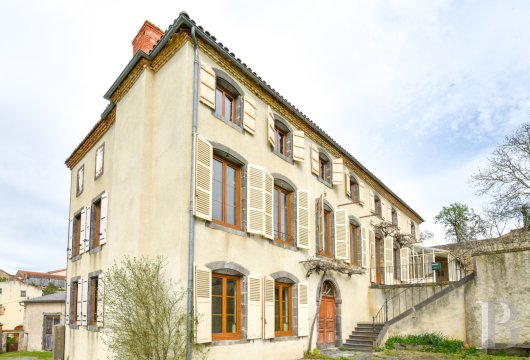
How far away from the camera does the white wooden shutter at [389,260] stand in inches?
754

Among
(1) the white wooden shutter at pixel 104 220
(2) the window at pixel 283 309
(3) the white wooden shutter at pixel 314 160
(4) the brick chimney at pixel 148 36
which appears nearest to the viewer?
(4) the brick chimney at pixel 148 36

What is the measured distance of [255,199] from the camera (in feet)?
36.8

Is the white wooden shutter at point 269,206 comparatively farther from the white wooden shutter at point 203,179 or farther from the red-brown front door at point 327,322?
the red-brown front door at point 327,322

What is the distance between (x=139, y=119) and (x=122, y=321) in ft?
15.8

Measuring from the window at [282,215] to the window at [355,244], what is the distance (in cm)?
502

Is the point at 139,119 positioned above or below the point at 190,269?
above

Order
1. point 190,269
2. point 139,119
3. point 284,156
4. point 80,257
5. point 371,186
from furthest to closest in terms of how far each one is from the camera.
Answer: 1. point 371,186
2. point 80,257
3. point 284,156
4. point 139,119
5. point 190,269

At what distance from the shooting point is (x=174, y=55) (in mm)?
10562

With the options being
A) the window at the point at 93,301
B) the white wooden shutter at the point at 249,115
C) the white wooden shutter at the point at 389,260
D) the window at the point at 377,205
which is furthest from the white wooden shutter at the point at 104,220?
the window at the point at 377,205

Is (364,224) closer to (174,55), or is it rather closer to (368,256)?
(368,256)

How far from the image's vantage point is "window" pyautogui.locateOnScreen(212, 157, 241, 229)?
10.5 metres

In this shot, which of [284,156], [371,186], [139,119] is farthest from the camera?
[371,186]

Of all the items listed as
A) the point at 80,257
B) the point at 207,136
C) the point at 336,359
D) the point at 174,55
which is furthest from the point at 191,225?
the point at 80,257

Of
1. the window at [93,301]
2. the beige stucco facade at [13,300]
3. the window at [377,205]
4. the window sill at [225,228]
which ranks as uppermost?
the window at [377,205]
